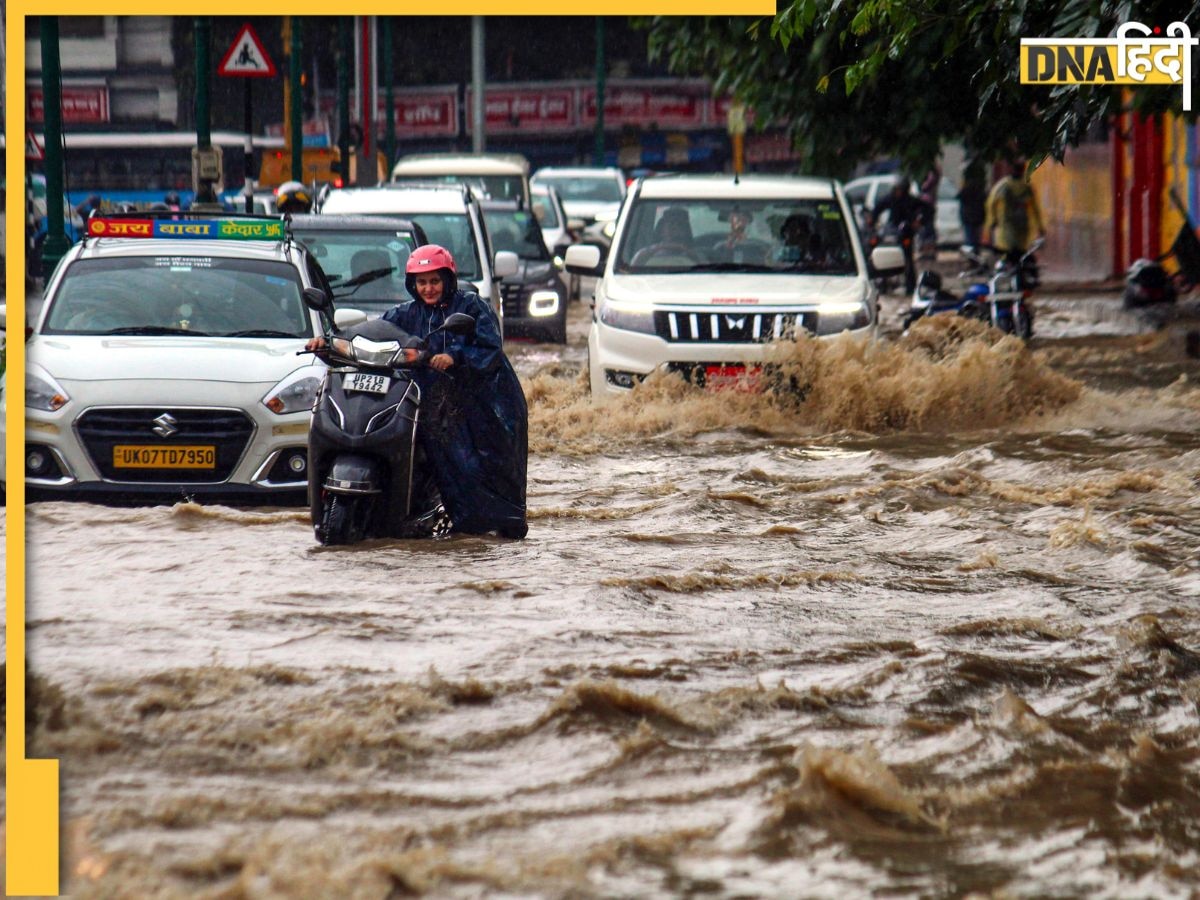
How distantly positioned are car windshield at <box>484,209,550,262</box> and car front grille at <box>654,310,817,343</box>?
7.94 m

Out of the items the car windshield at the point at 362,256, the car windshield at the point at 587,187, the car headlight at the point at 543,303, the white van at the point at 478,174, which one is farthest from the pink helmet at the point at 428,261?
the car windshield at the point at 587,187

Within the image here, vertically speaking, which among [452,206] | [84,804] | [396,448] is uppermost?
[452,206]

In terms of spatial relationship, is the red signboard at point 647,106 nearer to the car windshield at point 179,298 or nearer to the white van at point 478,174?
the white van at point 478,174

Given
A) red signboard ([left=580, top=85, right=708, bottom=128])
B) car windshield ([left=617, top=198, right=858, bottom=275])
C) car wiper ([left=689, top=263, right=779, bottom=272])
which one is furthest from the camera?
red signboard ([left=580, top=85, right=708, bottom=128])

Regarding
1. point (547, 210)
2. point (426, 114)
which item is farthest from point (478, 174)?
point (426, 114)

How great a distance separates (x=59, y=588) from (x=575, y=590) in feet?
6.92

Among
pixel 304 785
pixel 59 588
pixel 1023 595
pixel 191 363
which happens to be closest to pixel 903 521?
pixel 1023 595

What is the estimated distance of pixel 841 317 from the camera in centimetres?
1323

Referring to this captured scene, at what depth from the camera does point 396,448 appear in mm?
8398

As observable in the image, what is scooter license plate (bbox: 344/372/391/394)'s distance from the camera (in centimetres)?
847

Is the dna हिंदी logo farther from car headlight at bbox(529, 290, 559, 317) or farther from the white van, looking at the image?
the white van

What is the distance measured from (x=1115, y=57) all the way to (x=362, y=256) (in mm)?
6604

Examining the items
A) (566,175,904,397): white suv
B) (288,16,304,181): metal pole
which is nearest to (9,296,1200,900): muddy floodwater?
(566,175,904,397): white suv

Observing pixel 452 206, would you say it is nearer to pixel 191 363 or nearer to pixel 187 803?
pixel 191 363
